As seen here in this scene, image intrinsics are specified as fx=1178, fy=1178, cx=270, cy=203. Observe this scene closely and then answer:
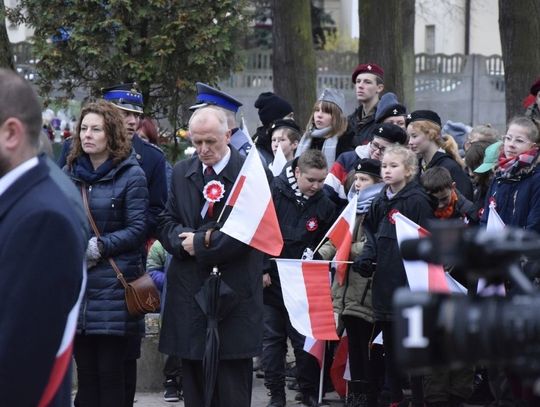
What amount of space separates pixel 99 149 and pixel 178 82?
5.87m

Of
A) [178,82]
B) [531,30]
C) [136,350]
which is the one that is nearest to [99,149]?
[136,350]

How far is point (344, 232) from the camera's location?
325 inches

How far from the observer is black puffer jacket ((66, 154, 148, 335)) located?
21.9ft

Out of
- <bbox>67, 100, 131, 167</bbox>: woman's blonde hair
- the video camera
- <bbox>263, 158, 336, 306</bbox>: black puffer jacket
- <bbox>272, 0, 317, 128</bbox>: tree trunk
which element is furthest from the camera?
<bbox>272, 0, 317, 128</bbox>: tree trunk

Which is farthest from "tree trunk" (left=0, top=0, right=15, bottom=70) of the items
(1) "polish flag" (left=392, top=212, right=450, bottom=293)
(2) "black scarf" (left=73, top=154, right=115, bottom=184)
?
(1) "polish flag" (left=392, top=212, right=450, bottom=293)

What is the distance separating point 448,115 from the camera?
106 feet

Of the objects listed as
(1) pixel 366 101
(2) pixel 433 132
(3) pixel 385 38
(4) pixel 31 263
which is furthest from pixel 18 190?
(3) pixel 385 38

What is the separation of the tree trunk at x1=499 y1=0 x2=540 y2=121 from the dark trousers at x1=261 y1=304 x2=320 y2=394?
15.8 ft

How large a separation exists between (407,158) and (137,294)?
7.20 feet

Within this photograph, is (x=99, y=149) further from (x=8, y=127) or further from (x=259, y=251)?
(x=8, y=127)

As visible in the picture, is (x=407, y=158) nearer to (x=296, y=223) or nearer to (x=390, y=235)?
(x=390, y=235)

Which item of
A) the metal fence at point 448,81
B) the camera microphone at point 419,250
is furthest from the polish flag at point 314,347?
the metal fence at point 448,81

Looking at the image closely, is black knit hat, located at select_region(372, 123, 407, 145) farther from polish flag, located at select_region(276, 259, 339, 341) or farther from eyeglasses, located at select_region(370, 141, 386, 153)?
polish flag, located at select_region(276, 259, 339, 341)

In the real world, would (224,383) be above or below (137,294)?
below
